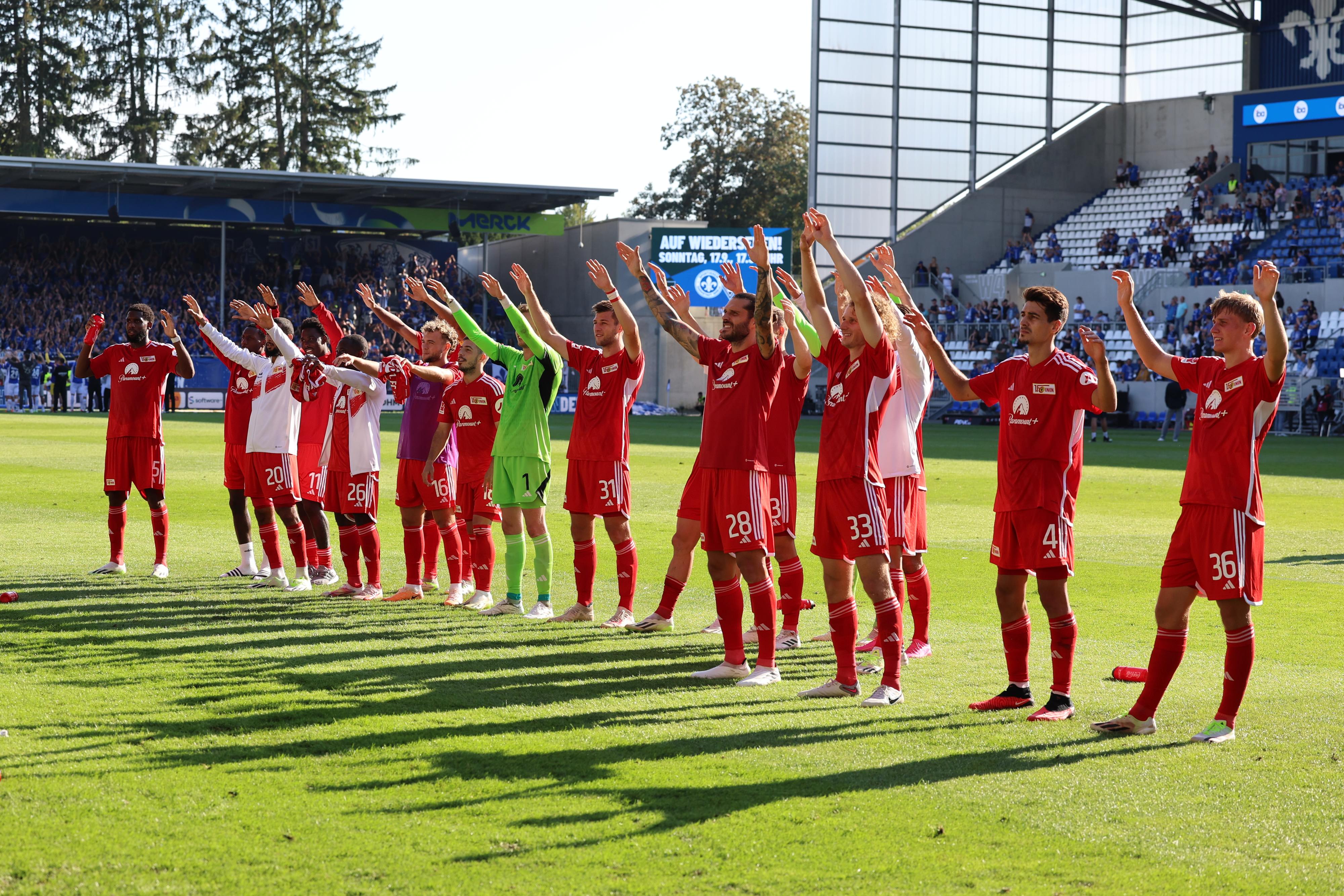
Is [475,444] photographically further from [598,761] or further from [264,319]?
[598,761]

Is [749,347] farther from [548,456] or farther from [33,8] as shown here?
[33,8]

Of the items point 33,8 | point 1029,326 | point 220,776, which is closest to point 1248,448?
point 1029,326

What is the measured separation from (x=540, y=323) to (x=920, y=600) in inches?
134

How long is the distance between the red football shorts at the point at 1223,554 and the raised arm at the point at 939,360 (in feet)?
4.27

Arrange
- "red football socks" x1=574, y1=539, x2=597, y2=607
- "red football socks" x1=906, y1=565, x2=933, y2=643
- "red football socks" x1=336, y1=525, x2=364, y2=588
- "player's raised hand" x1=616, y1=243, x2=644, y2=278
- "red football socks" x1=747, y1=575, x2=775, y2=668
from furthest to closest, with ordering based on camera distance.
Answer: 1. "red football socks" x1=336, y1=525, x2=364, y2=588
2. "red football socks" x1=574, y1=539, x2=597, y2=607
3. "red football socks" x1=906, y1=565, x2=933, y2=643
4. "player's raised hand" x1=616, y1=243, x2=644, y2=278
5. "red football socks" x1=747, y1=575, x2=775, y2=668

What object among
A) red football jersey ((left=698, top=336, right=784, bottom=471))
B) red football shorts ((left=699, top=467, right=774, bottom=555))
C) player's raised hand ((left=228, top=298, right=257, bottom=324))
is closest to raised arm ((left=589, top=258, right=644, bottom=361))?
red football jersey ((left=698, top=336, right=784, bottom=471))

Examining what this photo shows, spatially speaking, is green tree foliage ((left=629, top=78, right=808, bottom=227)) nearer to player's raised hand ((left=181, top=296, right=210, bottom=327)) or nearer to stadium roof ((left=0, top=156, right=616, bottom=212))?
stadium roof ((left=0, top=156, right=616, bottom=212))

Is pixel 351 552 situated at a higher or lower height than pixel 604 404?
lower

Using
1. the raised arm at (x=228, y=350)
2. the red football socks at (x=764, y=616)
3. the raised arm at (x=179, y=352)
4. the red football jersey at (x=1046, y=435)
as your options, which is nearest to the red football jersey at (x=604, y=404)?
the red football socks at (x=764, y=616)

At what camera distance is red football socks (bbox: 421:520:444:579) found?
11.1m

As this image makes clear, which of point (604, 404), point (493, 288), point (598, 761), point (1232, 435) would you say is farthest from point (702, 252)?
point (598, 761)

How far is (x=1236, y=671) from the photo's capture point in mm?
6426

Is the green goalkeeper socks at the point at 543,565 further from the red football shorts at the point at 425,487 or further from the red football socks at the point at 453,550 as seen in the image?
the red football shorts at the point at 425,487

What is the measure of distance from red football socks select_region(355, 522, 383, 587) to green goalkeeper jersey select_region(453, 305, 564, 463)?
4.70 feet
